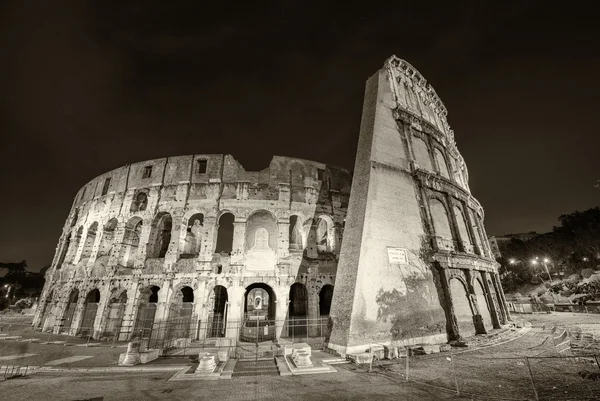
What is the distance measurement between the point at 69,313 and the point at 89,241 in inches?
212

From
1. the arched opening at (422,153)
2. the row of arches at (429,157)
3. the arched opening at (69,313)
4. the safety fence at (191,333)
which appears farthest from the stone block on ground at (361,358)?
the arched opening at (69,313)

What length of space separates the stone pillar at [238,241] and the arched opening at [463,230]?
13.7 meters

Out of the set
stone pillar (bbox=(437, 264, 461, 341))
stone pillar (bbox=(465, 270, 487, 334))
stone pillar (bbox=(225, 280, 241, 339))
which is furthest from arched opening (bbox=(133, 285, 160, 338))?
stone pillar (bbox=(465, 270, 487, 334))

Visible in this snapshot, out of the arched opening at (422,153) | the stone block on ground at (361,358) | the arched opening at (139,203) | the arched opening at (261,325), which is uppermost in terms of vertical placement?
the arched opening at (422,153)

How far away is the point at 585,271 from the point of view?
38312 millimetres

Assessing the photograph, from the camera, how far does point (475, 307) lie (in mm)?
13438

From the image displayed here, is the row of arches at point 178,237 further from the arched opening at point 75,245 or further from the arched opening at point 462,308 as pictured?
the arched opening at point 462,308

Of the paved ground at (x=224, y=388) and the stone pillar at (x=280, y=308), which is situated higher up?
the stone pillar at (x=280, y=308)

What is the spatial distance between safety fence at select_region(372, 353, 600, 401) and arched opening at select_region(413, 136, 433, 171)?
11.4 m

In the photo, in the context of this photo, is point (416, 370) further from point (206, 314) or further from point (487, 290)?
point (206, 314)

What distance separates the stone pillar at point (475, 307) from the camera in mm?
12914

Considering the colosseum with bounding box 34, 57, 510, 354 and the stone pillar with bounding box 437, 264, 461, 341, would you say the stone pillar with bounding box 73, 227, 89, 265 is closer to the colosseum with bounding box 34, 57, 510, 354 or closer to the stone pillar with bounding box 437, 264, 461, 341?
the colosseum with bounding box 34, 57, 510, 354

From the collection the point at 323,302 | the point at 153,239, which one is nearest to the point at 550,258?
the point at 323,302

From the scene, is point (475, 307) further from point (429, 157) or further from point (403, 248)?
point (429, 157)
